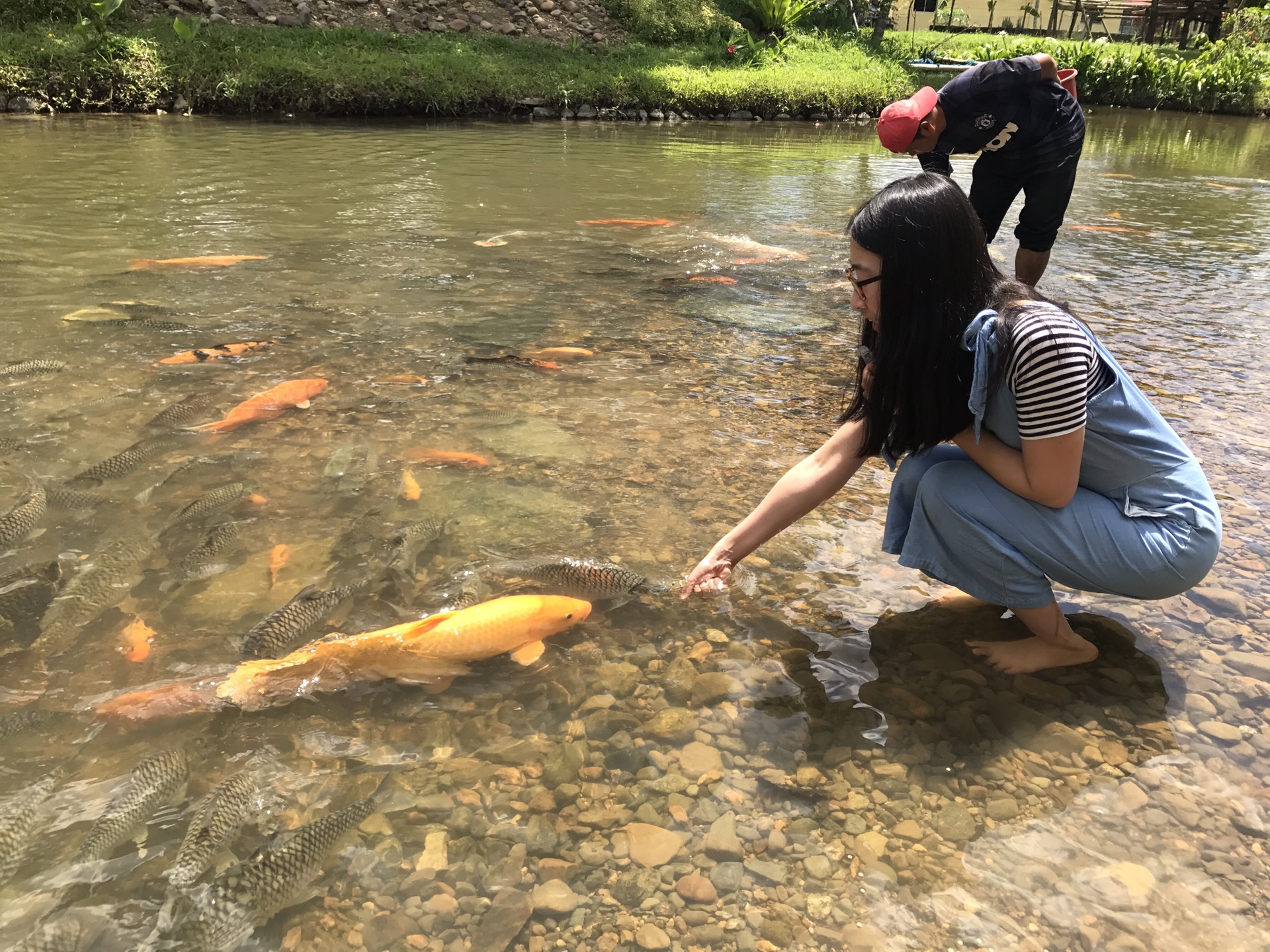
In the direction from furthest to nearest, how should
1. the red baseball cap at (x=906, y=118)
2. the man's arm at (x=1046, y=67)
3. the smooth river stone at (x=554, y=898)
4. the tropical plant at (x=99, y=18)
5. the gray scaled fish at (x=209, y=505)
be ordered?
the tropical plant at (x=99, y=18)
the man's arm at (x=1046, y=67)
the red baseball cap at (x=906, y=118)
the gray scaled fish at (x=209, y=505)
the smooth river stone at (x=554, y=898)

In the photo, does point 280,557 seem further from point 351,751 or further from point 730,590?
point 730,590

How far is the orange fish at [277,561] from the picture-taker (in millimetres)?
3264

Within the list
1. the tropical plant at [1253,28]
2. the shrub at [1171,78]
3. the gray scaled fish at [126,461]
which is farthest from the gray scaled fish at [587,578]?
the tropical plant at [1253,28]

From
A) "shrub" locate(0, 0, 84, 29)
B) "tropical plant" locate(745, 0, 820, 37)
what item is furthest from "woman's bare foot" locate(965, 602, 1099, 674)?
"tropical plant" locate(745, 0, 820, 37)

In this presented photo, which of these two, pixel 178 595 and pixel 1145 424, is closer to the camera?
pixel 1145 424

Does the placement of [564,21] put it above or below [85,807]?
above

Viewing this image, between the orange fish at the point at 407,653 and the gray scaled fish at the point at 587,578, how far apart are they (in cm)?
21

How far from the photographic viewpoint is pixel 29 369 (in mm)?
4977

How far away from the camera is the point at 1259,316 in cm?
684

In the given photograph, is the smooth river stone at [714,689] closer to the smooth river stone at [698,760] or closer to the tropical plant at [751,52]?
the smooth river stone at [698,760]

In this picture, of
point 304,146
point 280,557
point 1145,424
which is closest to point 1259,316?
point 1145,424

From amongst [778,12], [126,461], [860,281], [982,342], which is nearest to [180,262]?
[126,461]

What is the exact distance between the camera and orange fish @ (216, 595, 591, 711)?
8.76ft

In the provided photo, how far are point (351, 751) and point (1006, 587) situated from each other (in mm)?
2059
